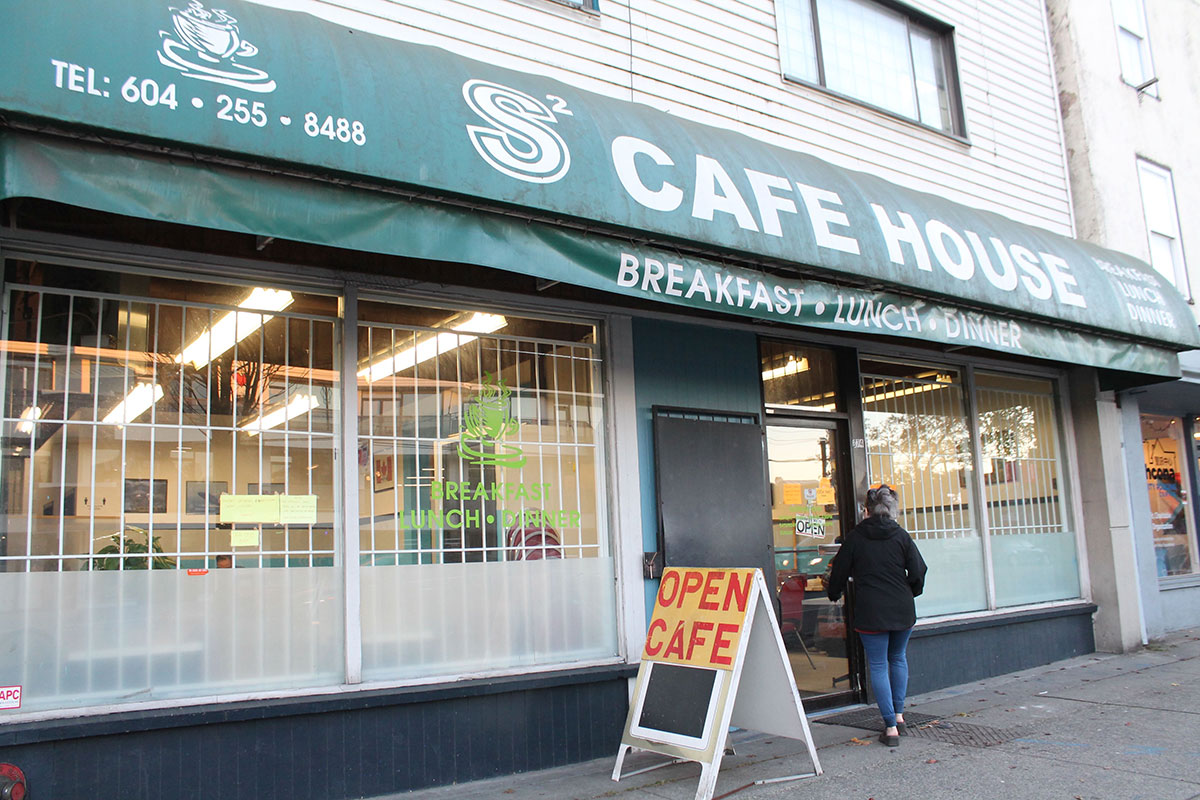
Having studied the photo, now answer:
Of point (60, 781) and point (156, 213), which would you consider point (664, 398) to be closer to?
point (156, 213)

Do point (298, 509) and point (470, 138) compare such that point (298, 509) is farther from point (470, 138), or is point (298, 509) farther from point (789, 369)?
point (789, 369)

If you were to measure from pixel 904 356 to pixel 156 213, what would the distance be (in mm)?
6524

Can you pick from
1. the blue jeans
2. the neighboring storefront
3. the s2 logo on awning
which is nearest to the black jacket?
the blue jeans

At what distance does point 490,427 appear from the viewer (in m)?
5.87

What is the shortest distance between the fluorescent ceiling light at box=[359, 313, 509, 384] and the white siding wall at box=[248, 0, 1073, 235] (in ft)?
5.64

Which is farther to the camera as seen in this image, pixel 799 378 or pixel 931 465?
pixel 931 465

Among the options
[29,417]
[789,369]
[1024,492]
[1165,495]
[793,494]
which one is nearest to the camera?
[29,417]

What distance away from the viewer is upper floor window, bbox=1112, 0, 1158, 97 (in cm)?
1127

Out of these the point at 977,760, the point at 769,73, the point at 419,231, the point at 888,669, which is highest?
the point at 769,73

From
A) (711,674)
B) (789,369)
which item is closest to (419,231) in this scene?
(711,674)

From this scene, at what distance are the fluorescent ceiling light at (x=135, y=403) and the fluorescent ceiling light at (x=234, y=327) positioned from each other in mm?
207

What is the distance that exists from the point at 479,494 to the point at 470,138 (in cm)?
220

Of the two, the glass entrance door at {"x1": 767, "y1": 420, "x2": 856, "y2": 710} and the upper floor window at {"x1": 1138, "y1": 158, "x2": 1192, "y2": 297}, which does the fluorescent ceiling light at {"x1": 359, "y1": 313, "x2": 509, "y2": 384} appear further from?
the upper floor window at {"x1": 1138, "y1": 158, "x2": 1192, "y2": 297}

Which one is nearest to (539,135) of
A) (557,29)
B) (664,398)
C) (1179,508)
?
(557,29)
